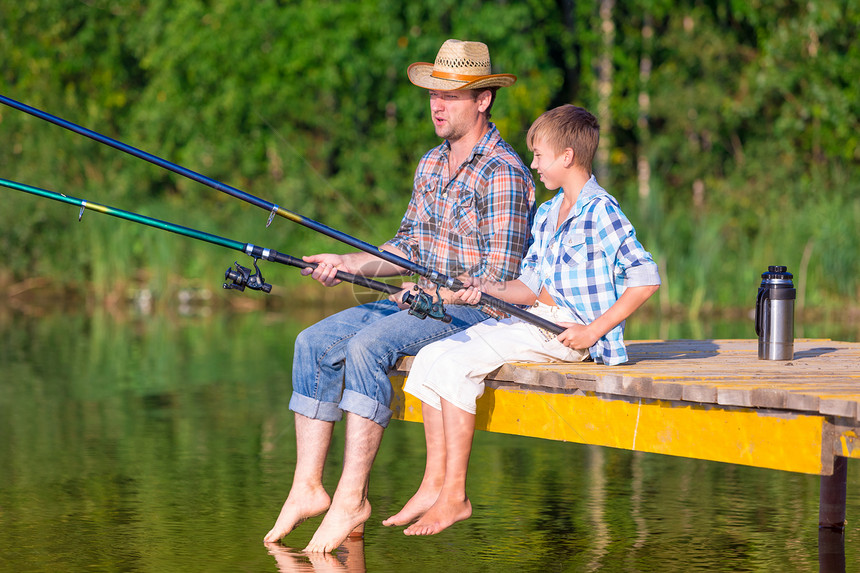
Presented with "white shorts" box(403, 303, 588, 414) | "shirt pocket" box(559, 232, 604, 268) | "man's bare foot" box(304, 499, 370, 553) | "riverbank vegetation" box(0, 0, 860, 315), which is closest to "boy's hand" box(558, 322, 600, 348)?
"white shorts" box(403, 303, 588, 414)

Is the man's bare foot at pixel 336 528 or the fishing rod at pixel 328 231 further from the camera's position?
the man's bare foot at pixel 336 528

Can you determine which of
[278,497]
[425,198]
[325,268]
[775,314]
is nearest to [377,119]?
[278,497]

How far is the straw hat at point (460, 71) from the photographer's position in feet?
17.2

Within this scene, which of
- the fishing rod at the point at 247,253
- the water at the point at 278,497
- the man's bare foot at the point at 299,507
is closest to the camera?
the fishing rod at the point at 247,253

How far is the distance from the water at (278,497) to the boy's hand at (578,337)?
754 millimetres

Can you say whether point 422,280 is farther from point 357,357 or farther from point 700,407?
point 700,407

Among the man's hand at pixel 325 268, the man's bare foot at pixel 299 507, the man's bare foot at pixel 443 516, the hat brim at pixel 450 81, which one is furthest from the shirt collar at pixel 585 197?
the man's bare foot at pixel 299 507

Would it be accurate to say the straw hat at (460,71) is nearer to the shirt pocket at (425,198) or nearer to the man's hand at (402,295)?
the shirt pocket at (425,198)

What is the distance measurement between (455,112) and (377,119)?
15340mm

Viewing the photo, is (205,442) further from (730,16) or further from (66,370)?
(730,16)

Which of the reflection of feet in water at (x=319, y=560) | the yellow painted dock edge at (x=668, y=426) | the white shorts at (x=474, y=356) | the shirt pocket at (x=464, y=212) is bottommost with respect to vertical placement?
the reflection of feet in water at (x=319, y=560)

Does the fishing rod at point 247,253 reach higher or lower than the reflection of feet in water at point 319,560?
higher

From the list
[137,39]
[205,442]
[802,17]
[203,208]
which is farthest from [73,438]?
[137,39]

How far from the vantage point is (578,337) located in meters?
4.82
